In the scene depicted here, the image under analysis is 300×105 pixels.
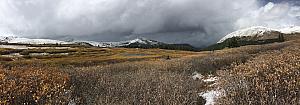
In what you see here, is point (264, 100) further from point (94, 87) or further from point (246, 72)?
point (94, 87)

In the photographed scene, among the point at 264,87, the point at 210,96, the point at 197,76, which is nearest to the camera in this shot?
the point at 264,87

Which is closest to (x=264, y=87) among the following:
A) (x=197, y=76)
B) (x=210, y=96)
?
(x=210, y=96)

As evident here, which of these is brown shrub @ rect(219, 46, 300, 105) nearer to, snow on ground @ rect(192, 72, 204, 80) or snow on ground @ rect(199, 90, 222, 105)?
snow on ground @ rect(199, 90, 222, 105)

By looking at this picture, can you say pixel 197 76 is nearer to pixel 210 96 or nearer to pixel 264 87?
pixel 210 96

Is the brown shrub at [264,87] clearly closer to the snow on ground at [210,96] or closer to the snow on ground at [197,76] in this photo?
the snow on ground at [210,96]

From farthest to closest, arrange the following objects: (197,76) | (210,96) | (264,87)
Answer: (197,76) < (210,96) < (264,87)

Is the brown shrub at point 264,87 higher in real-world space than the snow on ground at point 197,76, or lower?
higher

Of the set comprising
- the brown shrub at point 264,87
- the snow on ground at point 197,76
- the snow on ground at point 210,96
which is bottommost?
the snow on ground at point 197,76

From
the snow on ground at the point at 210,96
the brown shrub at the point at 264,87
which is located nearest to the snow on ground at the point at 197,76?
the snow on ground at the point at 210,96

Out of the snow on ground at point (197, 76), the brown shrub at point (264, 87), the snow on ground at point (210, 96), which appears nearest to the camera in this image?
the brown shrub at point (264, 87)

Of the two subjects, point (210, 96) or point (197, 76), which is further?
point (197, 76)

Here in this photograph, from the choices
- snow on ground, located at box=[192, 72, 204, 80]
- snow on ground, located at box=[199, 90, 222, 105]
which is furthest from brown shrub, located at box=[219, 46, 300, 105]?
snow on ground, located at box=[192, 72, 204, 80]

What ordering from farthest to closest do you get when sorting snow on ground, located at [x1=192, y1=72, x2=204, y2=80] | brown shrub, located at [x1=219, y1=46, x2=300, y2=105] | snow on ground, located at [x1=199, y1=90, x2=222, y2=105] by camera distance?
snow on ground, located at [x1=192, y1=72, x2=204, y2=80]
snow on ground, located at [x1=199, y1=90, x2=222, y2=105]
brown shrub, located at [x1=219, y1=46, x2=300, y2=105]

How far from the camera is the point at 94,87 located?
1358cm
